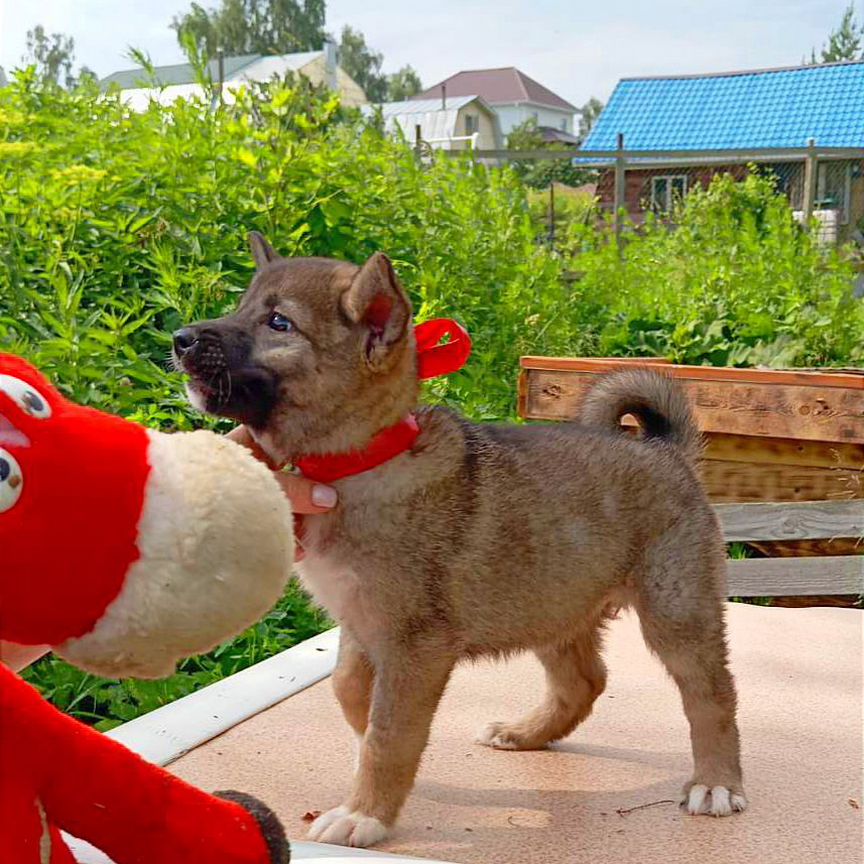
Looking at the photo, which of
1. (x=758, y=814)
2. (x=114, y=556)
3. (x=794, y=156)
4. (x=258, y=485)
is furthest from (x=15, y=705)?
(x=794, y=156)

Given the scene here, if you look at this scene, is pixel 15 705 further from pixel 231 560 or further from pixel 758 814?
pixel 758 814

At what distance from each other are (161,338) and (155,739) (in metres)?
1.83

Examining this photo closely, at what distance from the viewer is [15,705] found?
1348 millimetres

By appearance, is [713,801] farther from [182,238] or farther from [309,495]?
[182,238]

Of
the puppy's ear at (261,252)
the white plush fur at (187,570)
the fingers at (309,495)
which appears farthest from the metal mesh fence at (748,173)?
the white plush fur at (187,570)

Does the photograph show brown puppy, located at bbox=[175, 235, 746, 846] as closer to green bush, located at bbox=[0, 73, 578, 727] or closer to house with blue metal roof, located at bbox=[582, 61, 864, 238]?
green bush, located at bbox=[0, 73, 578, 727]

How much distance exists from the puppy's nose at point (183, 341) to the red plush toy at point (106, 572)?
1010mm

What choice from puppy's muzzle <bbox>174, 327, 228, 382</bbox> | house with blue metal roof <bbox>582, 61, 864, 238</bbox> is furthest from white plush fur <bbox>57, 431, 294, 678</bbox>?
house with blue metal roof <bbox>582, 61, 864, 238</bbox>

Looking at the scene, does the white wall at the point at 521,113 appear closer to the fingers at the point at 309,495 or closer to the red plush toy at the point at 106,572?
the fingers at the point at 309,495

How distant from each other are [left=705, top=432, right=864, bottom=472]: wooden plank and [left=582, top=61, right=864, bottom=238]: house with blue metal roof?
9.93 metres

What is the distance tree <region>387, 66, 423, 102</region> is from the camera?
6950 centimetres

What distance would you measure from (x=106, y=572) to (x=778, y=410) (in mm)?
4531

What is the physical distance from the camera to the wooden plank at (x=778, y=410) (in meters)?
5.23

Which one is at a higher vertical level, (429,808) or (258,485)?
(258,485)
